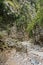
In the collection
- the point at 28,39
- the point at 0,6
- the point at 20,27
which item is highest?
the point at 0,6

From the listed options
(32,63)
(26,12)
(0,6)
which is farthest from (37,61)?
(26,12)

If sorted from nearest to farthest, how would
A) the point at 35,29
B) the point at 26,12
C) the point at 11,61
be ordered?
the point at 11,61, the point at 35,29, the point at 26,12

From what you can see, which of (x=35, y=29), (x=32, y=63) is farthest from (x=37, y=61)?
(x=35, y=29)

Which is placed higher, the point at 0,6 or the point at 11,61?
the point at 0,6

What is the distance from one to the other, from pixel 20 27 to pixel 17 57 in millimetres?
5439

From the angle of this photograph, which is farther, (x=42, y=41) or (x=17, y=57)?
(x=42, y=41)

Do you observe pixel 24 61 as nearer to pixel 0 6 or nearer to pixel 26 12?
pixel 0 6

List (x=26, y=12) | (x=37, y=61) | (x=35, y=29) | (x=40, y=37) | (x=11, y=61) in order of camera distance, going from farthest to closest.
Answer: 1. (x=26, y=12)
2. (x=35, y=29)
3. (x=40, y=37)
4. (x=37, y=61)
5. (x=11, y=61)

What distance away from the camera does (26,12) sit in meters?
13.4

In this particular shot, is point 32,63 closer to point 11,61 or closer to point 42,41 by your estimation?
point 11,61

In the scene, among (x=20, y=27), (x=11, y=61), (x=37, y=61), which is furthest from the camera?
(x=20, y=27)

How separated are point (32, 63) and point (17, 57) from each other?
0.72 m

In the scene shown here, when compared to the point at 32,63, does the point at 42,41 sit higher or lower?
lower

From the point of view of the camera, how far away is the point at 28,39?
12023 millimetres
